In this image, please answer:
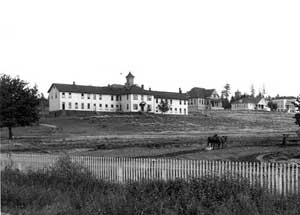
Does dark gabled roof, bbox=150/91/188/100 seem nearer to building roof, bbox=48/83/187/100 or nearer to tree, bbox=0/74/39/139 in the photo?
building roof, bbox=48/83/187/100

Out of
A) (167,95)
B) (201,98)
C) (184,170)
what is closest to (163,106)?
(167,95)

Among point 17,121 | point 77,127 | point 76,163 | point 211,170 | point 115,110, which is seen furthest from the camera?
point 115,110

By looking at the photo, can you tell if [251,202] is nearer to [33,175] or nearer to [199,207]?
[199,207]

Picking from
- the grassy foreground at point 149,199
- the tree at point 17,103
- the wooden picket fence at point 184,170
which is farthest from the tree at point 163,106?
the grassy foreground at point 149,199

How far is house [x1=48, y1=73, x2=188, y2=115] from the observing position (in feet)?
325

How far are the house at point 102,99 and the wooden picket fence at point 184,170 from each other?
82.6 metres

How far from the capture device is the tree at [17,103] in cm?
4941

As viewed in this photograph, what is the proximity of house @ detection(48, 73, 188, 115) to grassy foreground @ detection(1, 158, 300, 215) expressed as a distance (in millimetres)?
85681

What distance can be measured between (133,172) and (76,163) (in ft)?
7.65

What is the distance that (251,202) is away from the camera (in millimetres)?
9328

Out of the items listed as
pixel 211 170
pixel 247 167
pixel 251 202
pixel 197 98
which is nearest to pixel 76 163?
pixel 211 170

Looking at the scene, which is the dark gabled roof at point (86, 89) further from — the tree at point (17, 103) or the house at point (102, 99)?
the tree at point (17, 103)

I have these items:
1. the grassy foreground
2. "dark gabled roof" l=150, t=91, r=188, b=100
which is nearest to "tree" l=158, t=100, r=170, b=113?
"dark gabled roof" l=150, t=91, r=188, b=100

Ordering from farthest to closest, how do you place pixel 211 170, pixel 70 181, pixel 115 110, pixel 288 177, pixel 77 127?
pixel 115 110 < pixel 77 127 < pixel 70 181 < pixel 211 170 < pixel 288 177
